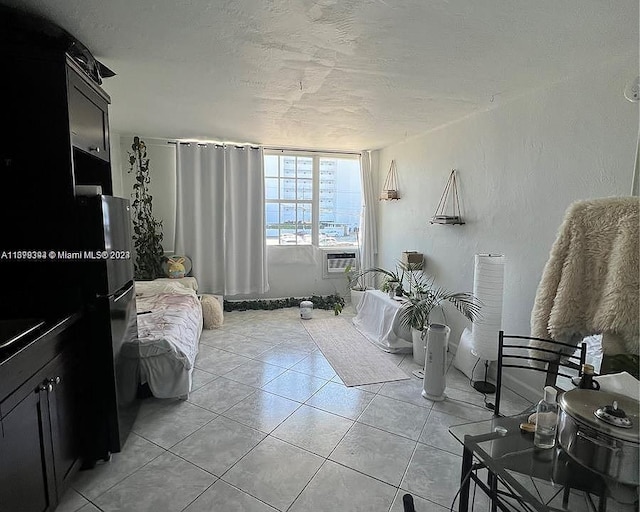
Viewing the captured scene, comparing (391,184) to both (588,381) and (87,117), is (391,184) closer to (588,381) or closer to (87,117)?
(87,117)

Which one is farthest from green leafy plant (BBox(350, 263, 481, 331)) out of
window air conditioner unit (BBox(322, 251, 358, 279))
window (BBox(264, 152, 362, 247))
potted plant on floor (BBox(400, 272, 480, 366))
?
window (BBox(264, 152, 362, 247))

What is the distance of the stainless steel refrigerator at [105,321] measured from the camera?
171 cm

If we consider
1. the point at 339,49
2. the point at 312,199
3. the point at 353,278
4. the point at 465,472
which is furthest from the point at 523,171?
the point at 312,199

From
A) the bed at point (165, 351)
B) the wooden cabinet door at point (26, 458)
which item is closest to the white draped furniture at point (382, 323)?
the bed at point (165, 351)

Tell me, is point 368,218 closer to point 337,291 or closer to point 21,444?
point 337,291

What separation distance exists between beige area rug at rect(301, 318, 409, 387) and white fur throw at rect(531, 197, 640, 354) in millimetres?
1743

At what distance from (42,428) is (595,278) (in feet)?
7.58

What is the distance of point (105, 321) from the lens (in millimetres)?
1814

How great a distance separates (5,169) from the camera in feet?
5.17

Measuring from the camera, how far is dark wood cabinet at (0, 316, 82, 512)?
1.21 m

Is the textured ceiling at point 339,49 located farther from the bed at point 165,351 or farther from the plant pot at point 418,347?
the plant pot at point 418,347

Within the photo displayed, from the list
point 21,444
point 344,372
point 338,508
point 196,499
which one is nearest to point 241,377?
point 344,372

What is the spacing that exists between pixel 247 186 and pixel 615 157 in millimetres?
3943

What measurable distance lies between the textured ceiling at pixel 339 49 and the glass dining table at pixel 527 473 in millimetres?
1783
